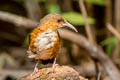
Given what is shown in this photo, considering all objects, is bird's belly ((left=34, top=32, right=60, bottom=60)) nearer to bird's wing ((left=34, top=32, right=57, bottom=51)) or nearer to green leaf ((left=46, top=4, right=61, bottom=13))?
bird's wing ((left=34, top=32, right=57, bottom=51))

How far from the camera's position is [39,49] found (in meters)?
3.56

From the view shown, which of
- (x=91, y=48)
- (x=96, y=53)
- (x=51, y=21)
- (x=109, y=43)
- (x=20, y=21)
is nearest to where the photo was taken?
(x=51, y=21)

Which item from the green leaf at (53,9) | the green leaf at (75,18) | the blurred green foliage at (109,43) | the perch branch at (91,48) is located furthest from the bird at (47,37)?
the blurred green foliage at (109,43)

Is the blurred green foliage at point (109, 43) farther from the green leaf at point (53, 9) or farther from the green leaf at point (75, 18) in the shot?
the green leaf at point (53, 9)

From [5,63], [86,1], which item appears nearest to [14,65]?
[5,63]

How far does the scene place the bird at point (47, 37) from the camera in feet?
11.5

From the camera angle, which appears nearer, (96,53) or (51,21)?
(51,21)

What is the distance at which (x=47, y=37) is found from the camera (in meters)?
3.53

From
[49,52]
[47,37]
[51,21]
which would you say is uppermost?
[51,21]

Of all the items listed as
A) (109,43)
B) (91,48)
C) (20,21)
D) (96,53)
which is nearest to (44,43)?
(96,53)

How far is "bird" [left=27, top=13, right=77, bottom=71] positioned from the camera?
351cm

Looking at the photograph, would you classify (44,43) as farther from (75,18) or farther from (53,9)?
(53,9)

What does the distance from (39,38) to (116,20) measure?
173 inches

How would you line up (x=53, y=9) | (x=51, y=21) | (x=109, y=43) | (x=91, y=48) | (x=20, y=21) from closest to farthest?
(x=51, y=21), (x=91, y=48), (x=20, y=21), (x=53, y=9), (x=109, y=43)
